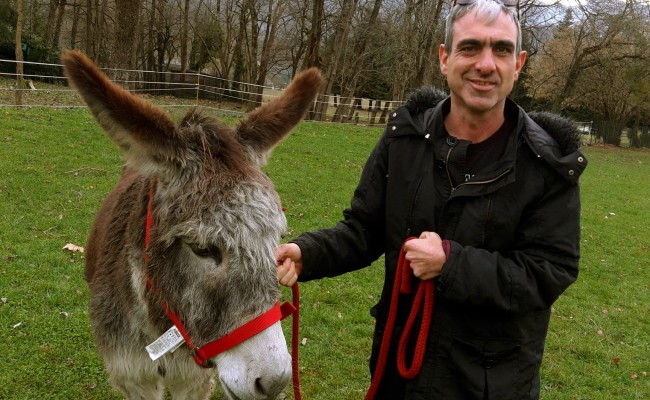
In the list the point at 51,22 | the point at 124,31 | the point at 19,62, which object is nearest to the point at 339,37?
the point at 124,31

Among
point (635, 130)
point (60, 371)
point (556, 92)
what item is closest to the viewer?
point (60, 371)

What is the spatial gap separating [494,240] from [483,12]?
954 millimetres

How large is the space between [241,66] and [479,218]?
3683cm

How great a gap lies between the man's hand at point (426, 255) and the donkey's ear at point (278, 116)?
2.82ft

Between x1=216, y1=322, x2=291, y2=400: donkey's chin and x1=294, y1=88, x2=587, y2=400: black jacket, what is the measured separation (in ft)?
2.30

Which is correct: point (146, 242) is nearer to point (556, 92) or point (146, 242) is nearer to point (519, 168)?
point (519, 168)

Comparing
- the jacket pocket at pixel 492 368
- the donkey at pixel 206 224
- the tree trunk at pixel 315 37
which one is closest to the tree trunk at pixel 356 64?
the tree trunk at pixel 315 37

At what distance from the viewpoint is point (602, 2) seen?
31.0 metres

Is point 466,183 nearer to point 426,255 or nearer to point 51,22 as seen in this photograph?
point 426,255

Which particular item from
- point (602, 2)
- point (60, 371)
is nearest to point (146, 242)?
point (60, 371)

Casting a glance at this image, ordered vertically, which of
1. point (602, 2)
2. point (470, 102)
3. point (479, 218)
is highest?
point (602, 2)

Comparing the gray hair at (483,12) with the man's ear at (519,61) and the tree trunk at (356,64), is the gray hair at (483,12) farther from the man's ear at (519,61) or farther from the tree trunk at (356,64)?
the tree trunk at (356,64)

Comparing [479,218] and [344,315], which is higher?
[479,218]

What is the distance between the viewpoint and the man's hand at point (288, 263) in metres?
2.36
